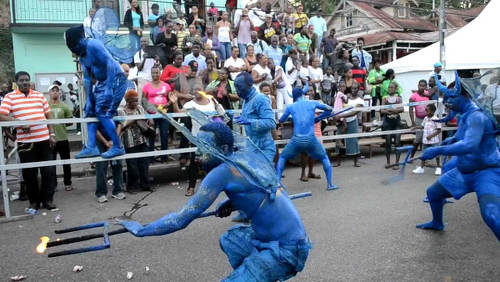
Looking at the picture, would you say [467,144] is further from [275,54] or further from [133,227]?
[275,54]

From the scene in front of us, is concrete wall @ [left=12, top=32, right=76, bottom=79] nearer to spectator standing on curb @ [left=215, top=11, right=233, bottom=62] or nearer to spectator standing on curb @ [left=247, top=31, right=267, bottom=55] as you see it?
spectator standing on curb @ [left=215, top=11, right=233, bottom=62]

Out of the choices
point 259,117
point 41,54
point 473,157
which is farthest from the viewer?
point 41,54

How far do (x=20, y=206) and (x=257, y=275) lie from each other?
5.87 metres

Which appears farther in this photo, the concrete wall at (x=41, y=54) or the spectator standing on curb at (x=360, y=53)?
the concrete wall at (x=41, y=54)

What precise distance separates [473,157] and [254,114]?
2660 millimetres

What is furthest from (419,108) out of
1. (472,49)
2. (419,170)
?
(472,49)

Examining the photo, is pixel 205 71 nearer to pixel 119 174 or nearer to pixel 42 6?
pixel 119 174

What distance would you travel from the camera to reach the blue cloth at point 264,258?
275cm

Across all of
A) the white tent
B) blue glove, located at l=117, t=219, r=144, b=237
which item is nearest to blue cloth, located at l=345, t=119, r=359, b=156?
the white tent

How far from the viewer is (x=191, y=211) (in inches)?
106

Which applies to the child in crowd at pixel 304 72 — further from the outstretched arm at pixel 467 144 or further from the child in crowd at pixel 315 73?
the outstretched arm at pixel 467 144

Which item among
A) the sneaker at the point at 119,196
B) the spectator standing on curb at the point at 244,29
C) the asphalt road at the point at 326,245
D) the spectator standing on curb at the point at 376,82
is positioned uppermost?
the spectator standing on curb at the point at 244,29

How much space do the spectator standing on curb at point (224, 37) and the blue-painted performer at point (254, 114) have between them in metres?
5.78

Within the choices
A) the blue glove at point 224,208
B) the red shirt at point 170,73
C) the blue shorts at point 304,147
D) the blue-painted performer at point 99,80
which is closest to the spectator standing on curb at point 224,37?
the red shirt at point 170,73
